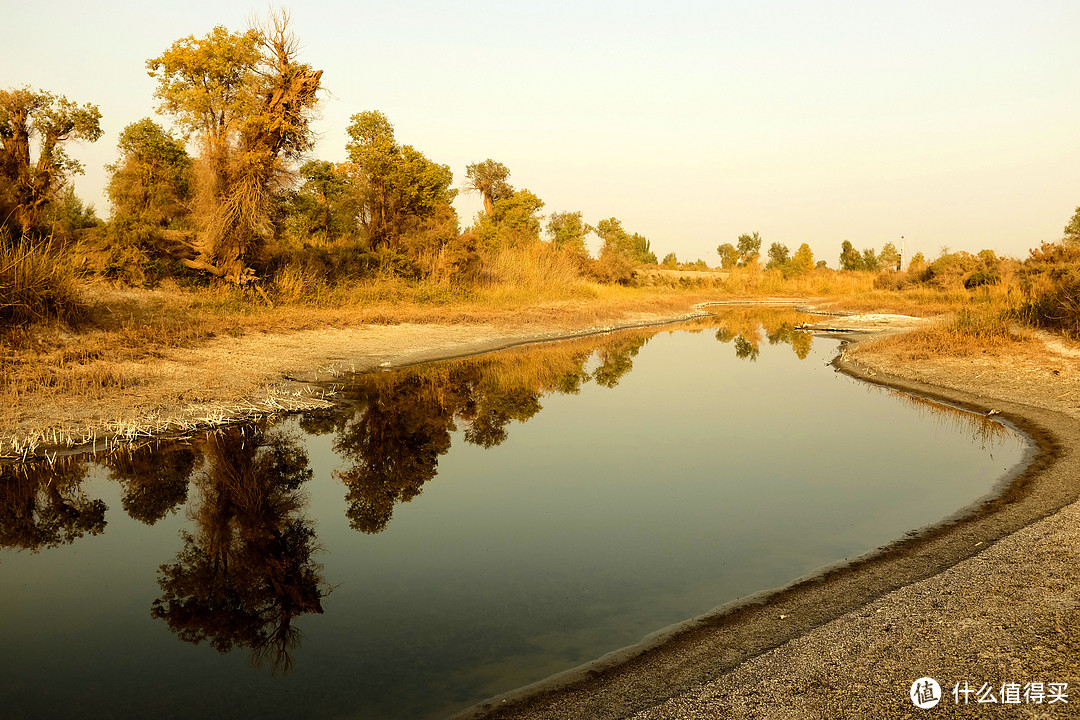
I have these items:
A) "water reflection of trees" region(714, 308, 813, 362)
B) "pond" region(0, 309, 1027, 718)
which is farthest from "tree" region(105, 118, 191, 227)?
"water reflection of trees" region(714, 308, 813, 362)

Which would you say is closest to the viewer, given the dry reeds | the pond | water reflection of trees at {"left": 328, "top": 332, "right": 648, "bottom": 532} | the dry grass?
the pond

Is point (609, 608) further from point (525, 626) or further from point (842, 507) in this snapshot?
point (842, 507)

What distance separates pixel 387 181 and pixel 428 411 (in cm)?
2021

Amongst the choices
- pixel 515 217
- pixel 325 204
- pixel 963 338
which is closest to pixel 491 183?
pixel 515 217

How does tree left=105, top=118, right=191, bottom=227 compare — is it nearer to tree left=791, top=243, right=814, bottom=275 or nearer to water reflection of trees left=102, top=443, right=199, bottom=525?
water reflection of trees left=102, top=443, right=199, bottom=525

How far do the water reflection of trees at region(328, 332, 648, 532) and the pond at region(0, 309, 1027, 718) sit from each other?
8 cm

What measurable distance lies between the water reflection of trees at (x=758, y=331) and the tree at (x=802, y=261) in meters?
35.7

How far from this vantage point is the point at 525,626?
17.4 ft

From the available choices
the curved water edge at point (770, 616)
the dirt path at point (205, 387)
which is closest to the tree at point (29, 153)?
the dirt path at point (205, 387)

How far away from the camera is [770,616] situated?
528 centimetres

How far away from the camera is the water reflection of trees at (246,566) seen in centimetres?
516

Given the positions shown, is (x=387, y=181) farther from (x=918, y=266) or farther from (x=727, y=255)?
(x=727, y=255)

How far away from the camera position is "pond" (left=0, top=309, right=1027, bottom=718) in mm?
4660

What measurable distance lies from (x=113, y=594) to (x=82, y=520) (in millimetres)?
2000
